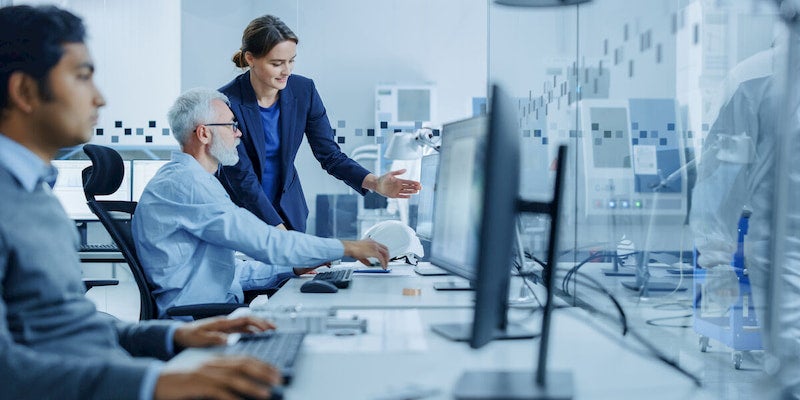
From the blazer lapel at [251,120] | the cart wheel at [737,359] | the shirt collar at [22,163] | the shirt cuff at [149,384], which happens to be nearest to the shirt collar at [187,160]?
the blazer lapel at [251,120]

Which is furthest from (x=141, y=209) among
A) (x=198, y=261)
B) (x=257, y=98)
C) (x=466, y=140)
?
(x=466, y=140)

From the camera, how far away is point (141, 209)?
2141 millimetres

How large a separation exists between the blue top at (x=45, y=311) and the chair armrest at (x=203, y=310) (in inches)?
30.3

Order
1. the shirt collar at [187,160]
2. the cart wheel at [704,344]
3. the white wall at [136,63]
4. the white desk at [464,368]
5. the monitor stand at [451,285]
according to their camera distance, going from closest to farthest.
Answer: the white desk at [464,368], the monitor stand at [451,285], the shirt collar at [187,160], the cart wheel at [704,344], the white wall at [136,63]

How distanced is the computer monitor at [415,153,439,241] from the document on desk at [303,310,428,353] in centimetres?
68

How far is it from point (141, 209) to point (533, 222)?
1249 millimetres

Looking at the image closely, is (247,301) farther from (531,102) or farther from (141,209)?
(531,102)

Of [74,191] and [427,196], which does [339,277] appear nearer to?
[427,196]

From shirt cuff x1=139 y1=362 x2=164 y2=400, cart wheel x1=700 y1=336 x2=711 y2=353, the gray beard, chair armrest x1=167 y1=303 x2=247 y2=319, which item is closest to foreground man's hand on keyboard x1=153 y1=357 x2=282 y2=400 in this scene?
shirt cuff x1=139 y1=362 x2=164 y2=400

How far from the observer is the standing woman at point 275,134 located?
9.12 feet

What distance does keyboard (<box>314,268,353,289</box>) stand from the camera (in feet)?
7.09

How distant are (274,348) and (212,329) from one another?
0.63ft

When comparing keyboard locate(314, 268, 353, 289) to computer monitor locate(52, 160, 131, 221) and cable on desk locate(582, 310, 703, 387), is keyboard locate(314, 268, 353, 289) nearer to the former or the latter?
cable on desk locate(582, 310, 703, 387)

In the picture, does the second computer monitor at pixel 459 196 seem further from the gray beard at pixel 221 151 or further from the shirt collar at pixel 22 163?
the gray beard at pixel 221 151
